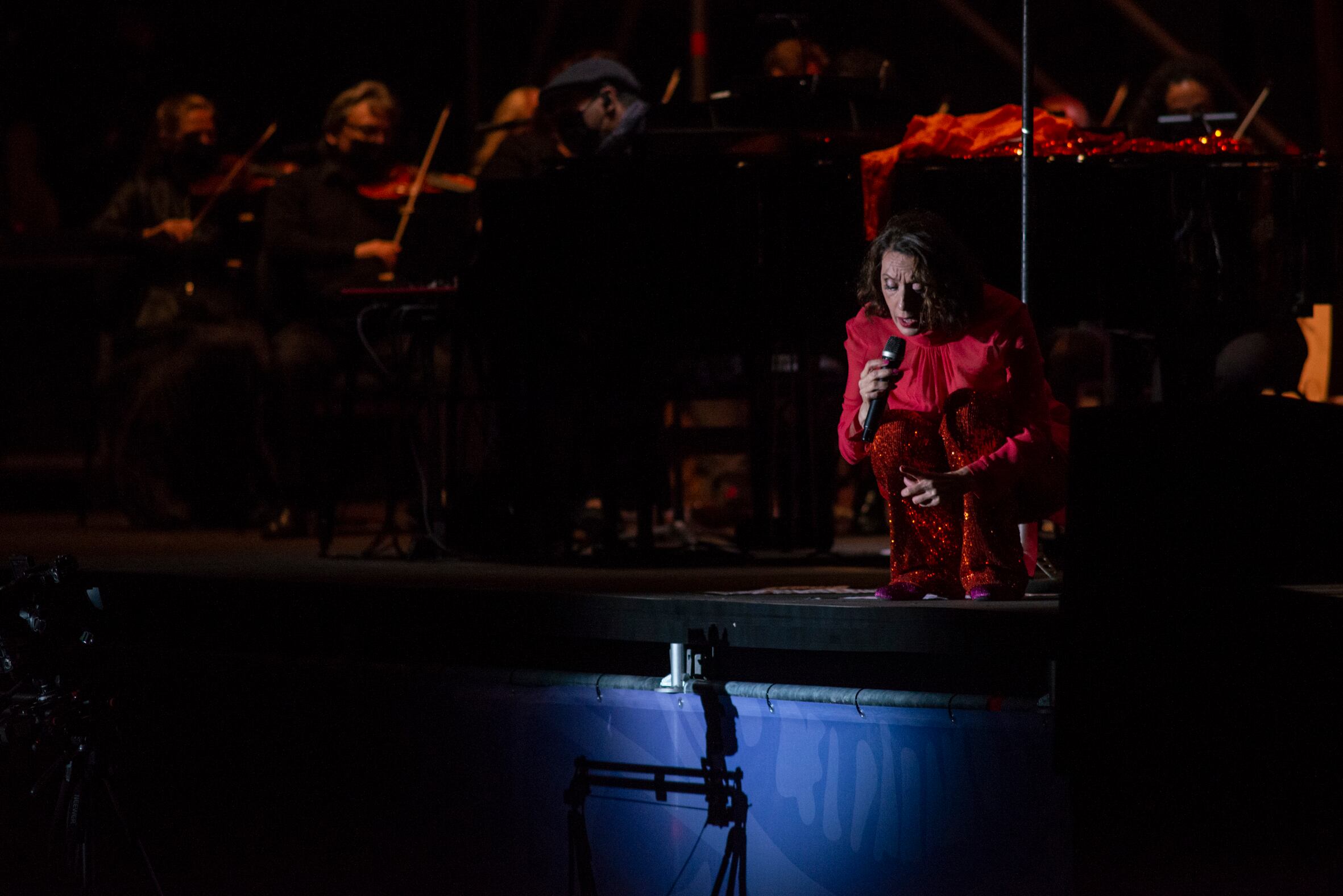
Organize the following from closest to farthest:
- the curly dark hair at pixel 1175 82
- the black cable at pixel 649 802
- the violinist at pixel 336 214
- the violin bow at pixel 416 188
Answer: the black cable at pixel 649 802 → the curly dark hair at pixel 1175 82 → the violin bow at pixel 416 188 → the violinist at pixel 336 214

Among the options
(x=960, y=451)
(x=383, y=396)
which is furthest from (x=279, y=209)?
(x=960, y=451)

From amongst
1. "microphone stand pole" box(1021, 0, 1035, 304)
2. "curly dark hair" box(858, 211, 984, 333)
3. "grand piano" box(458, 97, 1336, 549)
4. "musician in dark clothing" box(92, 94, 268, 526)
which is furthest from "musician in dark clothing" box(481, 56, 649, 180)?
"curly dark hair" box(858, 211, 984, 333)

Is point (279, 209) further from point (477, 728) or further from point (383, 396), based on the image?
point (477, 728)

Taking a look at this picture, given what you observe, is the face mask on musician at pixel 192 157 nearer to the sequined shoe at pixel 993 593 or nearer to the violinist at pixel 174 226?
the violinist at pixel 174 226

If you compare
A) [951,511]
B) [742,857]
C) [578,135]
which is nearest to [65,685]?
[742,857]

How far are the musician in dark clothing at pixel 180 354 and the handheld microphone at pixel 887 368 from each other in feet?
11.7

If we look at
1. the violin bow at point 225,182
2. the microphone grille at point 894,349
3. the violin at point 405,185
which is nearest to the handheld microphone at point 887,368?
the microphone grille at point 894,349

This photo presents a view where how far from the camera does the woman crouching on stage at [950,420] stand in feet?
11.2

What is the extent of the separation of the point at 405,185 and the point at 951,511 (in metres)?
3.45

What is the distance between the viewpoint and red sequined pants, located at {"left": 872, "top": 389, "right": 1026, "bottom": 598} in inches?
136

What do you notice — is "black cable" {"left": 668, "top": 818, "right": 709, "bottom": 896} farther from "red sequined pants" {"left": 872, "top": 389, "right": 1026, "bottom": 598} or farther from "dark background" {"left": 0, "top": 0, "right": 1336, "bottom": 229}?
"dark background" {"left": 0, "top": 0, "right": 1336, "bottom": 229}

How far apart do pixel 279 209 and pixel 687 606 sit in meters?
3.16

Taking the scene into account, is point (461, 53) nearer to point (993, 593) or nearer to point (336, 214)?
point (336, 214)

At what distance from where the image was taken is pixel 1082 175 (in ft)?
14.9
